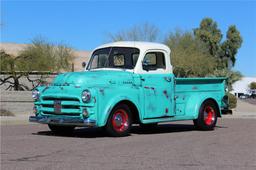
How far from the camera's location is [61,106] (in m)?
13.1

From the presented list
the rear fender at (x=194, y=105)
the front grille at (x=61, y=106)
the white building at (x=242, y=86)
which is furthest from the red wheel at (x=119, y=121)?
the white building at (x=242, y=86)

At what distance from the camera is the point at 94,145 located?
11430mm

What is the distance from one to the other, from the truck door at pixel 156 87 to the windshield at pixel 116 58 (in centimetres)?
34

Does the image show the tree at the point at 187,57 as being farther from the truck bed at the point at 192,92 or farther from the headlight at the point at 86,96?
the headlight at the point at 86,96

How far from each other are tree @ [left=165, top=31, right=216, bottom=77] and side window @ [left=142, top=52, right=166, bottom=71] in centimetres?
3385

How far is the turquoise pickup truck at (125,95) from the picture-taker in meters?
12.9

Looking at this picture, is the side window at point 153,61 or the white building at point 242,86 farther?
the white building at point 242,86

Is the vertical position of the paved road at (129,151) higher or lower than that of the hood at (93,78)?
lower

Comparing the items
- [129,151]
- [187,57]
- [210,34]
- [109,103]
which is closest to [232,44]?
[210,34]

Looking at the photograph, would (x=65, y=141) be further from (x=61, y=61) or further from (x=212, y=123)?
(x=61, y=61)

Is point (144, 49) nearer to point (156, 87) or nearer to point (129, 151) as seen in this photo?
point (156, 87)

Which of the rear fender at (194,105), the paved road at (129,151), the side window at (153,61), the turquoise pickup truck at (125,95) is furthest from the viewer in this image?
the rear fender at (194,105)

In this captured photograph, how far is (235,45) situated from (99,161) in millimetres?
77937

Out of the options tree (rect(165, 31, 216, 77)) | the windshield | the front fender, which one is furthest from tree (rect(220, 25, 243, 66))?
the front fender
